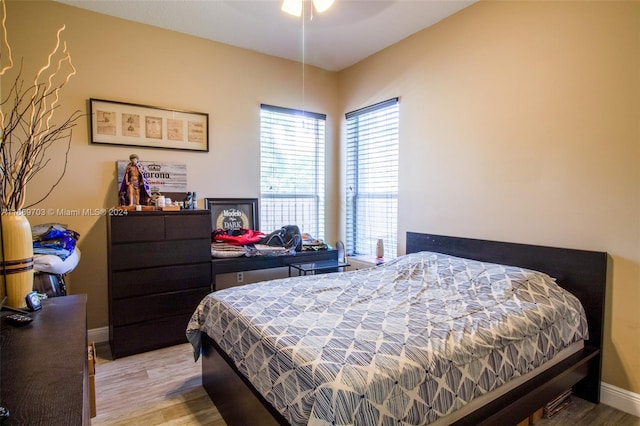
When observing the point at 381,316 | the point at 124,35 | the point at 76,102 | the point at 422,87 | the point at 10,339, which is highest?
the point at 124,35

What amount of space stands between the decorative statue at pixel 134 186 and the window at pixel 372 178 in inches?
89.1

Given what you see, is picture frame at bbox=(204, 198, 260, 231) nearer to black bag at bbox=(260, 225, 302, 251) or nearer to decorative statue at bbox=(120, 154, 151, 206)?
black bag at bbox=(260, 225, 302, 251)

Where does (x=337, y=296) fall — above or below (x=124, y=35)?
below

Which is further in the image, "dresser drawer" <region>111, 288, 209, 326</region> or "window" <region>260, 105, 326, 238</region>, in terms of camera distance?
"window" <region>260, 105, 326, 238</region>

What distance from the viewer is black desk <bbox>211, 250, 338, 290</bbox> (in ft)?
9.91

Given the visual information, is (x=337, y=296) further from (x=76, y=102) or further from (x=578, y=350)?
(x=76, y=102)

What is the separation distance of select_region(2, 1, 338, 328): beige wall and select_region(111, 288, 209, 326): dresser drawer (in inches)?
20.6

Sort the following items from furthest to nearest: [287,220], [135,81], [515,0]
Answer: [287,220] < [135,81] < [515,0]

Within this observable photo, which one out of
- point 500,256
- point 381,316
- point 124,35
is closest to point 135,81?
point 124,35

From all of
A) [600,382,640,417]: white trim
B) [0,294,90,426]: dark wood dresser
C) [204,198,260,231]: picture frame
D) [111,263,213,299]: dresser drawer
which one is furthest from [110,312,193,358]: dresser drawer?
[600,382,640,417]: white trim

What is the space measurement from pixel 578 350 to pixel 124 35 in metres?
4.18

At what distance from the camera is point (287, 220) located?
13.0ft

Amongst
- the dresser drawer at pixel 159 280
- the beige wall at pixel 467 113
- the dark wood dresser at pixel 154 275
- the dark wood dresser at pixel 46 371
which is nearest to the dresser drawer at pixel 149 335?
the dark wood dresser at pixel 154 275

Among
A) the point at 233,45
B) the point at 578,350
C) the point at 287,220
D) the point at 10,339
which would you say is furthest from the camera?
the point at 287,220
